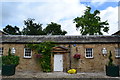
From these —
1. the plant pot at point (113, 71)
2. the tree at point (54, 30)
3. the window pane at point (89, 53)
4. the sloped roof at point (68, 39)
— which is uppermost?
the tree at point (54, 30)

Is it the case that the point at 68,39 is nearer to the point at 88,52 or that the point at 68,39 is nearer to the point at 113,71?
the point at 88,52

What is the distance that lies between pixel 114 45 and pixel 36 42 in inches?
377

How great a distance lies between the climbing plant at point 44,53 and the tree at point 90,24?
59.8 ft

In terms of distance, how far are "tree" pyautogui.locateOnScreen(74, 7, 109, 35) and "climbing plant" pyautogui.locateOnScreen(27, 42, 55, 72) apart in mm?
18242

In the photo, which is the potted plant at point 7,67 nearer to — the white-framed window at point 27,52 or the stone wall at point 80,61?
the stone wall at point 80,61

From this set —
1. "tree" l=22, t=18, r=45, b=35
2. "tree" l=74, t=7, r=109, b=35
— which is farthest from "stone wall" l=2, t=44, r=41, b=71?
"tree" l=22, t=18, r=45, b=35

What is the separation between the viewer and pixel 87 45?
561 inches

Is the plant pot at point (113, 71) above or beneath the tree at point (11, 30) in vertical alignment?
beneath

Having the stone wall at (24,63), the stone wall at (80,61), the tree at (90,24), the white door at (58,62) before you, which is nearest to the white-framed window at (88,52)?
the stone wall at (80,61)

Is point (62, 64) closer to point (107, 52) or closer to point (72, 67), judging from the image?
point (72, 67)

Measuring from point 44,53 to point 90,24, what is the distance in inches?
789

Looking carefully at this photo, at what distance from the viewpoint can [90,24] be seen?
99.0 feet

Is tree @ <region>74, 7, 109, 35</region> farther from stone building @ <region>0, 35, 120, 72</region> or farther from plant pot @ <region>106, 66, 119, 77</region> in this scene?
plant pot @ <region>106, 66, 119, 77</region>

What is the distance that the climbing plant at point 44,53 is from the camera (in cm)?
1328
